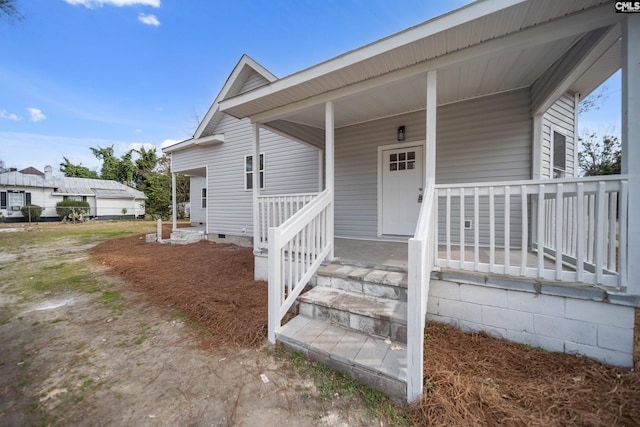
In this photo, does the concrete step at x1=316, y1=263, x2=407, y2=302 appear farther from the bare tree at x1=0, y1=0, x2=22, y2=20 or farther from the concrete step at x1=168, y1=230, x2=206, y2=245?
the concrete step at x1=168, y1=230, x2=206, y2=245

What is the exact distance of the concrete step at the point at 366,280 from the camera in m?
2.60

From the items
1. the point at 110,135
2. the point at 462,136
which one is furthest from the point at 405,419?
the point at 110,135

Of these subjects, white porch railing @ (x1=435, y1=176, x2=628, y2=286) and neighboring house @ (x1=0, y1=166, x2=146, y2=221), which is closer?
white porch railing @ (x1=435, y1=176, x2=628, y2=286)

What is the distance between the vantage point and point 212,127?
8609 mm

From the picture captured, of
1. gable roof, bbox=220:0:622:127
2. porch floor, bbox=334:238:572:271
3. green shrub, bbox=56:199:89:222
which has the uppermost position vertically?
gable roof, bbox=220:0:622:127

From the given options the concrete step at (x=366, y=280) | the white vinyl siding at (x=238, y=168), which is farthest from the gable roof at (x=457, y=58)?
the white vinyl siding at (x=238, y=168)

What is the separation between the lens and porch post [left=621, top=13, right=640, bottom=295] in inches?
76.0

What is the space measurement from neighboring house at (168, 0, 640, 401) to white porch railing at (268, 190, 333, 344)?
0.02 meters

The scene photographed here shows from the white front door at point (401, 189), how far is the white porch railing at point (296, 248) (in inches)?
82.0

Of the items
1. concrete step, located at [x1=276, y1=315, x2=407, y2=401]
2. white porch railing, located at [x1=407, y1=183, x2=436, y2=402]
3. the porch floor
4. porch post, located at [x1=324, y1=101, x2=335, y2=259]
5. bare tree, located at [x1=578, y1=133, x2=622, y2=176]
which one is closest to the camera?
white porch railing, located at [x1=407, y1=183, x2=436, y2=402]

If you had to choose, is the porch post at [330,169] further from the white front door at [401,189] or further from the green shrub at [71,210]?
the green shrub at [71,210]

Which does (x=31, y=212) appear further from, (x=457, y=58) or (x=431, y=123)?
(x=457, y=58)

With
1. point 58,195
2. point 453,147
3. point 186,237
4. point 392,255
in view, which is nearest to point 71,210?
point 58,195

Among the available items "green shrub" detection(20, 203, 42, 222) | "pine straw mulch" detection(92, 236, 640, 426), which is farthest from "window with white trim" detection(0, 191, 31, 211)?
"pine straw mulch" detection(92, 236, 640, 426)
